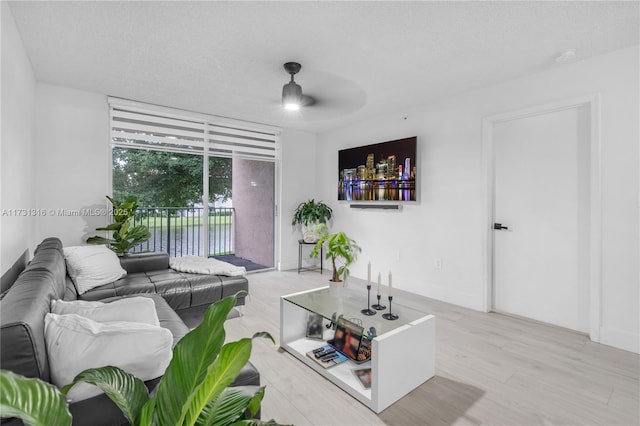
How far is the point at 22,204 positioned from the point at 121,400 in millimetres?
2702

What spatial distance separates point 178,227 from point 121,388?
3949 mm

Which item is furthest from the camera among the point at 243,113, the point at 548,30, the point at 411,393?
the point at 243,113

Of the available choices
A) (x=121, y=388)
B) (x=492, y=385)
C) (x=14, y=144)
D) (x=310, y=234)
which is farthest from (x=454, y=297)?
(x=14, y=144)

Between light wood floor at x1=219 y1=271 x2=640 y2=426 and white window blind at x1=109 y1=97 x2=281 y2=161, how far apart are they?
2593 millimetres

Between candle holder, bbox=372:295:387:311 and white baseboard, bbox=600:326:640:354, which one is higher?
candle holder, bbox=372:295:387:311

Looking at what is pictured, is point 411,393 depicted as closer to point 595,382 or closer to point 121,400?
point 595,382

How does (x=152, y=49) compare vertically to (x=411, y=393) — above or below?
above

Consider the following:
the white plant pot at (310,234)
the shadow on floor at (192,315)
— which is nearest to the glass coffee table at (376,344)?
the shadow on floor at (192,315)

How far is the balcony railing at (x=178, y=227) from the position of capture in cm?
430

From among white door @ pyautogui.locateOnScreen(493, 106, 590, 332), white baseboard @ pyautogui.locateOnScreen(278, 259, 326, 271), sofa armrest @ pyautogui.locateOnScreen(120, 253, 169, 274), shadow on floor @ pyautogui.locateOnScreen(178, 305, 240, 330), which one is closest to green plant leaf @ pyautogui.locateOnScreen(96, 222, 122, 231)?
sofa armrest @ pyautogui.locateOnScreen(120, 253, 169, 274)

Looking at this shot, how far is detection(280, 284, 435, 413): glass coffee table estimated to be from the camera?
1.77 meters

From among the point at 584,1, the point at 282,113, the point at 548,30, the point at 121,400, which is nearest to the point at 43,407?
the point at 121,400

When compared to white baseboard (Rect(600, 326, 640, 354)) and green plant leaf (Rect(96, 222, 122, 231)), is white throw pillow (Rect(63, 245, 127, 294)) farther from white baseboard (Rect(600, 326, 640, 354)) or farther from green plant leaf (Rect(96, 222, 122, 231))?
white baseboard (Rect(600, 326, 640, 354))

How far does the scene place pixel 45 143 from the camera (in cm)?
336
